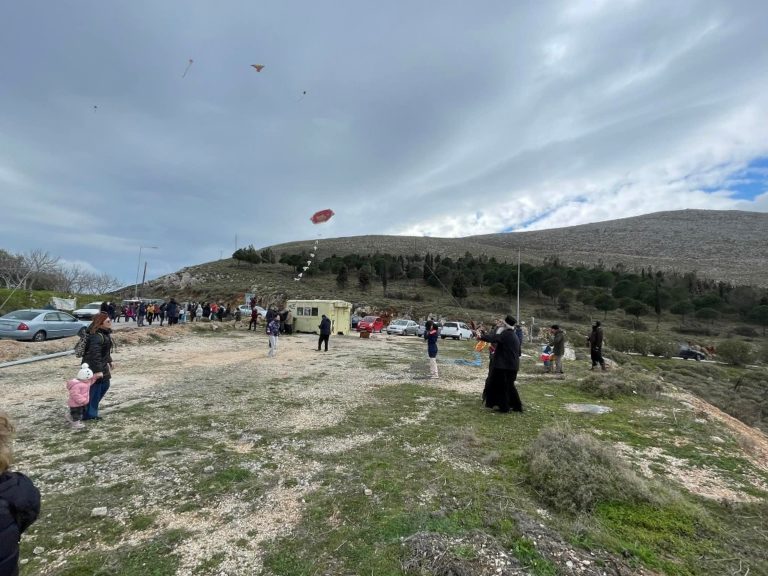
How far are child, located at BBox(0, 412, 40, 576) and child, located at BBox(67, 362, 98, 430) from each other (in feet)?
15.9

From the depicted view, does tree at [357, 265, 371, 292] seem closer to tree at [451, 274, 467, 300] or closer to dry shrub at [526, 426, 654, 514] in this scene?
tree at [451, 274, 467, 300]

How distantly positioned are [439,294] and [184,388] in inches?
1779

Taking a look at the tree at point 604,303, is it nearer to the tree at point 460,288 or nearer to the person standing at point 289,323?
the tree at point 460,288

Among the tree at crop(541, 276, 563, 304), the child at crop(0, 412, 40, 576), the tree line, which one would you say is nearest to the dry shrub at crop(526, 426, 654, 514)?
the child at crop(0, 412, 40, 576)

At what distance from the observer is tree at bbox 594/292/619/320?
1902 inches

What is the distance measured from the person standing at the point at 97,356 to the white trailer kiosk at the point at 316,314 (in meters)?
20.7

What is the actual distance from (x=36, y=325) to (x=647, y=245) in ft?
366

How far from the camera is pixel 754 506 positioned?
4375mm

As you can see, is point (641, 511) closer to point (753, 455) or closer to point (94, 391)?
point (753, 455)

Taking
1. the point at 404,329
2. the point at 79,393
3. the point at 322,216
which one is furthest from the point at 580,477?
the point at 404,329

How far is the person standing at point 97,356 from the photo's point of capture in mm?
6555

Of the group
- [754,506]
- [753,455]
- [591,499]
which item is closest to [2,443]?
[591,499]

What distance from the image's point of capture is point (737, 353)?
2945 centimetres

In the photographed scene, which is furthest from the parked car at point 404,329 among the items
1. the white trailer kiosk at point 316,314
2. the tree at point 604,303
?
the tree at point 604,303
